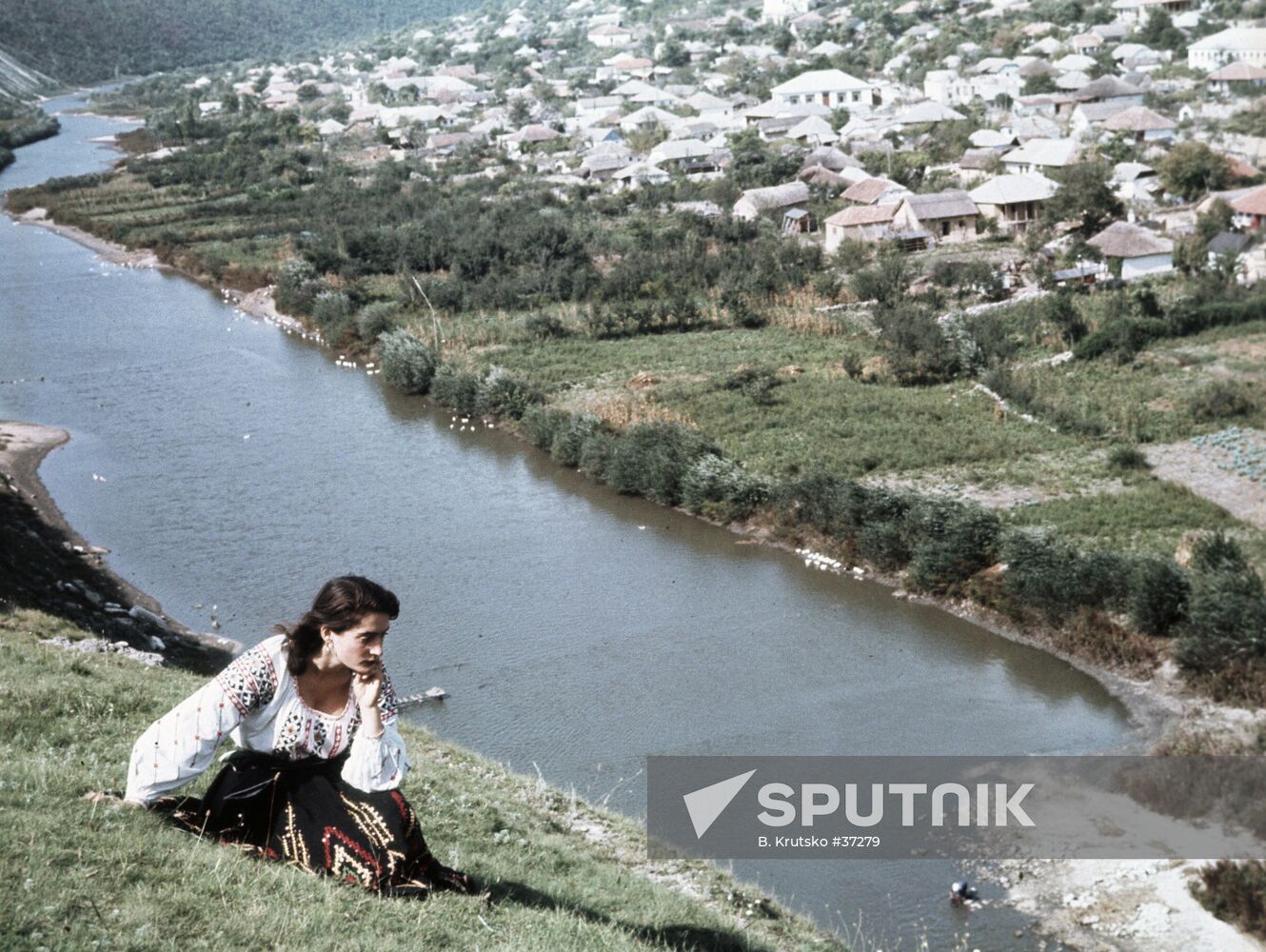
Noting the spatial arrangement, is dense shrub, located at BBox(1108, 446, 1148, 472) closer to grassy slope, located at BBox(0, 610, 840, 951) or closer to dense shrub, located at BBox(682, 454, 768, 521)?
dense shrub, located at BBox(682, 454, 768, 521)

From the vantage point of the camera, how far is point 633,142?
26.8 meters

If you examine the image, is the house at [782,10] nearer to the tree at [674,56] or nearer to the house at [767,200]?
the tree at [674,56]

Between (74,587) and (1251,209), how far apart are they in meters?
11.6

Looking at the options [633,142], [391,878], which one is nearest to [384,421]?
[391,878]

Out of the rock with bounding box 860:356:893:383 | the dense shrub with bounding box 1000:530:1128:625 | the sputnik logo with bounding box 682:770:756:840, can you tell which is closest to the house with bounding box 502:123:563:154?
the rock with bounding box 860:356:893:383

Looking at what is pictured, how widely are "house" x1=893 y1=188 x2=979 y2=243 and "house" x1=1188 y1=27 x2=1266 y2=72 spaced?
5.23m

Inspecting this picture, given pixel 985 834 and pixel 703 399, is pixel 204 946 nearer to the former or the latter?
pixel 985 834

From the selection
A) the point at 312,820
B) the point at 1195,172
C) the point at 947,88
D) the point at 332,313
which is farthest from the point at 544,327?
the point at 947,88

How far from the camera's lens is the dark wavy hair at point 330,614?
6.52ft

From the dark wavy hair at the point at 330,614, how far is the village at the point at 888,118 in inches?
444

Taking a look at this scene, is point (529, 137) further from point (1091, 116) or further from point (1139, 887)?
point (1139, 887)

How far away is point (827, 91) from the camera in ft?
98.6

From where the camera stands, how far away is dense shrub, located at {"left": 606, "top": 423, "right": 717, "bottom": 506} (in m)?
9.84

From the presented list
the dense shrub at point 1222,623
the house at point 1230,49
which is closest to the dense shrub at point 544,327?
the dense shrub at point 1222,623
